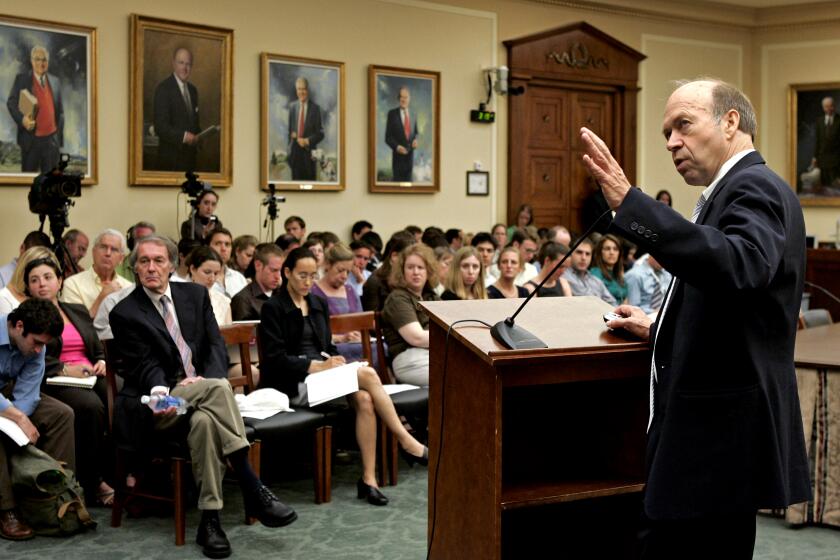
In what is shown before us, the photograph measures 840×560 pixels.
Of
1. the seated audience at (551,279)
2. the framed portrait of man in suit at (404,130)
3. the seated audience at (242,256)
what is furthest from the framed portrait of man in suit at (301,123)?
the seated audience at (551,279)

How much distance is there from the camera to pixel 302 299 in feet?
17.3

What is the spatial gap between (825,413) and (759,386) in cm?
266

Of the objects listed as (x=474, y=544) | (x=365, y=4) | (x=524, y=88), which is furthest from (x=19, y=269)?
(x=524, y=88)

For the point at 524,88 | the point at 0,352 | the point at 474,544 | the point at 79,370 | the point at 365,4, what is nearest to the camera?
the point at 474,544

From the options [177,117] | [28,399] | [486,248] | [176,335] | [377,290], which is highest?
[177,117]

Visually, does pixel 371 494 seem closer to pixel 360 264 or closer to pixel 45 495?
pixel 45 495

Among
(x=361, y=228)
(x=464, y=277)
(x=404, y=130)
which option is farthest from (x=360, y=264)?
(x=404, y=130)

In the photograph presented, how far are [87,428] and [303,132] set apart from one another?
617 cm

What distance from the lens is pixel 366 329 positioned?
561 cm

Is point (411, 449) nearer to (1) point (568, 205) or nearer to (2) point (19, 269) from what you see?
(2) point (19, 269)

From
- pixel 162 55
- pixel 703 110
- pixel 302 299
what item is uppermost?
pixel 162 55

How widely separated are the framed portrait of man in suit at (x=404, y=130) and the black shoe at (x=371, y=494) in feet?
21.3

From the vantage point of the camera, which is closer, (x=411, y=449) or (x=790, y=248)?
(x=790, y=248)

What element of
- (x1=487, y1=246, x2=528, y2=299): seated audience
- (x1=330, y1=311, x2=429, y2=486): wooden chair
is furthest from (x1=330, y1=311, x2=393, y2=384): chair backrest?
(x1=487, y1=246, x2=528, y2=299): seated audience
